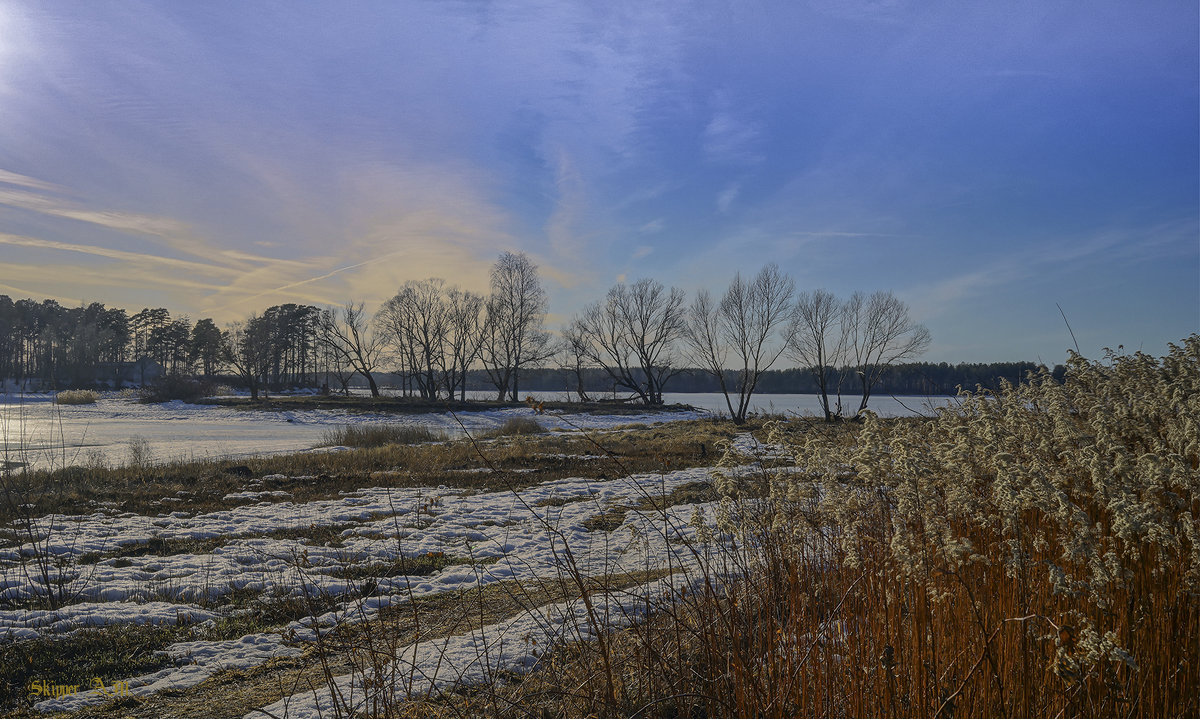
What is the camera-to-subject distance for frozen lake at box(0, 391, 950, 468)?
18.4 metres

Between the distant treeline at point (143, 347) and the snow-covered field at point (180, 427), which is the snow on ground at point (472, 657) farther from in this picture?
the distant treeline at point (143, 347)

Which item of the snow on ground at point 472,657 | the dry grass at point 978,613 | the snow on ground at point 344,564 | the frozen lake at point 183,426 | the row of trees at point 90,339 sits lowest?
the frozen lake at point 183,426

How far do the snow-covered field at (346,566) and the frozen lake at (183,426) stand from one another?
6.83m

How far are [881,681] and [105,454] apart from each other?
2309 centimetres

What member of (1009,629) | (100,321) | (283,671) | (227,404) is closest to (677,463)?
(283,671)

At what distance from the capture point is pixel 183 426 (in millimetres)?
31672

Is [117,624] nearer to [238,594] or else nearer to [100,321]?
[238,594]

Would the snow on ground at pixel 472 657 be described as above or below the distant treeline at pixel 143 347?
below

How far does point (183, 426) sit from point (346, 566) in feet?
115

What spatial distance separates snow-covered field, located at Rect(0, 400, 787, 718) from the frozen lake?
683 cm

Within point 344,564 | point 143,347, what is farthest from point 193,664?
A: point 143,347

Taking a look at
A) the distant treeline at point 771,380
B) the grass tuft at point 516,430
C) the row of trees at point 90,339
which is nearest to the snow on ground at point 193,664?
the grass tuft at point 516,430

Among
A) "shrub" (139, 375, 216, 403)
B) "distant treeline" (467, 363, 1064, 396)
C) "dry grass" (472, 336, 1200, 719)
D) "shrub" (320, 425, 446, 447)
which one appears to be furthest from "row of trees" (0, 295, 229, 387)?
"dry grass" (472, 336, 1200, 719)

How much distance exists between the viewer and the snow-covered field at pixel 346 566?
3834 mm
